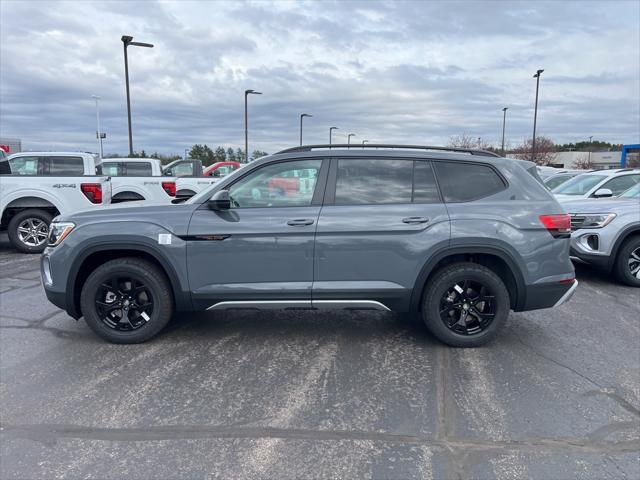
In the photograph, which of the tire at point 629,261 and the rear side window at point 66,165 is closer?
the tire at point 629,261

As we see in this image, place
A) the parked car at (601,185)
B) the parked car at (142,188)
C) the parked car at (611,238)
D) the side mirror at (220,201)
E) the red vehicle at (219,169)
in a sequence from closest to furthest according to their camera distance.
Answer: the side mirror at (220,201)
the parked car at (611,238)
the parked car at (601,185)
the parked car at (142,188)
the red vehicle at (219,169)

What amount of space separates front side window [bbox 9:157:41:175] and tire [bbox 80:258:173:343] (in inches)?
304

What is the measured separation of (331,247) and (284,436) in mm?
1700

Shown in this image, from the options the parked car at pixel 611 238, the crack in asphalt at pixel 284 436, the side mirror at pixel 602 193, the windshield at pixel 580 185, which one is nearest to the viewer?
the crack in asphalt at pixel 284 436

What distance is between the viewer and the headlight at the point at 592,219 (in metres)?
7.04

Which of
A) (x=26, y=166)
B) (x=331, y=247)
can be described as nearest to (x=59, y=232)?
(x=331, y=247)

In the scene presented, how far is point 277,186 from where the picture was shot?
173 inches

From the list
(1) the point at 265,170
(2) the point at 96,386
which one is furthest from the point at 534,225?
(2) the point at 96,386

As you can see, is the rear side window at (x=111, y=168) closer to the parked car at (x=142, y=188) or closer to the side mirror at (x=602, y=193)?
the parked car at (x=142, y=188)

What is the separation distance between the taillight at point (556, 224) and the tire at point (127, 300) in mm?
3464

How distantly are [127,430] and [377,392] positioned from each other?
174cm

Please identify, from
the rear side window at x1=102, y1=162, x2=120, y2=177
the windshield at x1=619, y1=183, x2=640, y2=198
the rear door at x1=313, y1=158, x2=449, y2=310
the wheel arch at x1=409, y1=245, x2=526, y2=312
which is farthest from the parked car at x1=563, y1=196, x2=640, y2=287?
the rear side window at x1=102, y1=162, x2=120, y2=177

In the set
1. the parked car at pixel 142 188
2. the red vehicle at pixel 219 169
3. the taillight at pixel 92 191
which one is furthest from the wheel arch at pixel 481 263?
the red vehicle at pixel 219 169

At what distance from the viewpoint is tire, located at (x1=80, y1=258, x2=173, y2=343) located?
4.32 metres
